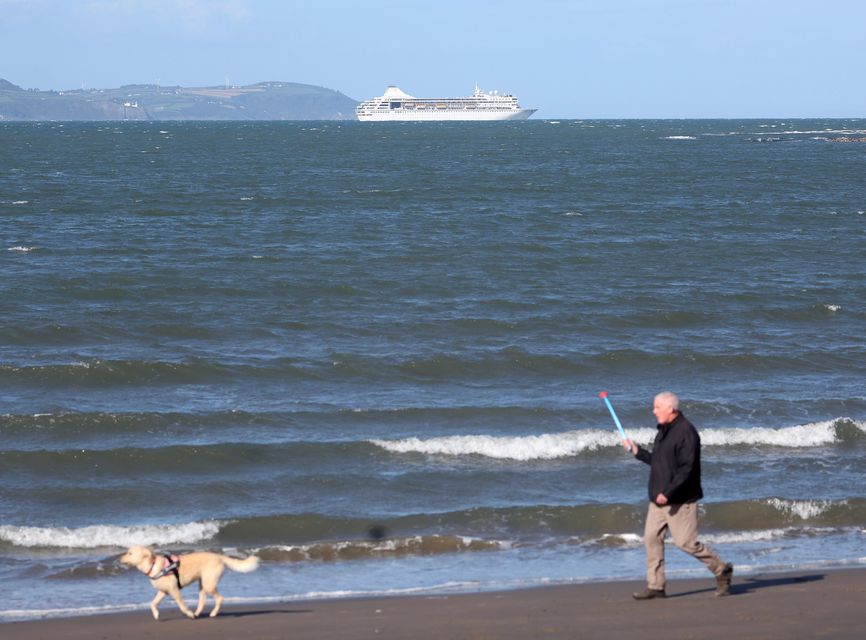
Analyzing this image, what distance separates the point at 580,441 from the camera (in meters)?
14.5

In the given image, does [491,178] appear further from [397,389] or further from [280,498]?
[280,498]

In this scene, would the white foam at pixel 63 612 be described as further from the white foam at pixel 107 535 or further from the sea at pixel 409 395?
the white foam at pixel 107 535

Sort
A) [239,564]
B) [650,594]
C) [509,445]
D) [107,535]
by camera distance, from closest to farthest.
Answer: [239,564], [650,594], [107,535], [509,445]

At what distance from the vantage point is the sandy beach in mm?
7793

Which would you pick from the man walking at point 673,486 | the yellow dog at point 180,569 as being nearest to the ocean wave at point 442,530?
the yellow dog at point 180,569

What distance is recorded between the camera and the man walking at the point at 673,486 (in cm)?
813

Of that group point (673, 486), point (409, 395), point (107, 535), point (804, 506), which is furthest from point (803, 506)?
point (107, 535)

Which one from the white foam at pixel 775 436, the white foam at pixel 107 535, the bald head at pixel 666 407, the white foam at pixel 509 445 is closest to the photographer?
the bald head at pixel 666 407

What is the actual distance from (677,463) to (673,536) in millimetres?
554

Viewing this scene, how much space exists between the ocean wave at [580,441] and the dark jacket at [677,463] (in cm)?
593

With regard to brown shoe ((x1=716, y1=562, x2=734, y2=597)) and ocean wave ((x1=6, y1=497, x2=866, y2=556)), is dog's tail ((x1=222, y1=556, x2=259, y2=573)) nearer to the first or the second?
ocean wave ((x1=6, y1=497, x2=866, y2=556))

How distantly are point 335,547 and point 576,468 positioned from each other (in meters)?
3.80

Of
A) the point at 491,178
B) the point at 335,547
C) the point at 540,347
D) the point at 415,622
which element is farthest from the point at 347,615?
the point at 491,178

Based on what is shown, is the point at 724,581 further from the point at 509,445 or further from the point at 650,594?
the point at 509,445
